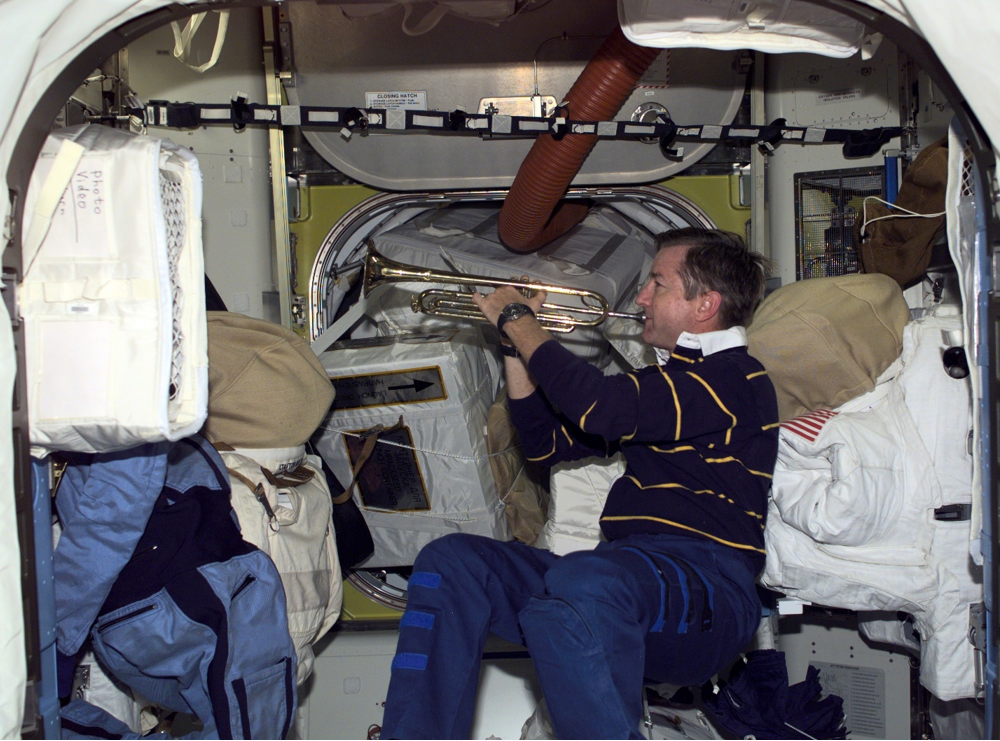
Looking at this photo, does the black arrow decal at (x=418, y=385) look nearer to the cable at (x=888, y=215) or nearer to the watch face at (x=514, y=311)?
the watch face at (x=514, y=311)

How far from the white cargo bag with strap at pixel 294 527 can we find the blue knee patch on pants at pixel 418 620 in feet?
1.62

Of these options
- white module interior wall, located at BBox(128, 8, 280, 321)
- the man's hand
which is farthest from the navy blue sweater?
white module interior wall, located at BBox(128, 8, 280, 321)

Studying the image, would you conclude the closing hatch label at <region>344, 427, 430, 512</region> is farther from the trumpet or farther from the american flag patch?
the american flag patch

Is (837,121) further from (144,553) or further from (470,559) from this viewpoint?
(144,553)

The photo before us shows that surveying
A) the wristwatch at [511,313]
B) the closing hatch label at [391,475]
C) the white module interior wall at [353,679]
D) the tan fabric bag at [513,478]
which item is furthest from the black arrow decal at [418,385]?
the white module interior wall at [353,679]

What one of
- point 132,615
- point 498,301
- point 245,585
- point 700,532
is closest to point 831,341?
point 700,532

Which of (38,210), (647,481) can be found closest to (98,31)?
(38,210)

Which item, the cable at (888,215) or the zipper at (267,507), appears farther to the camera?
the cable at (888,215)

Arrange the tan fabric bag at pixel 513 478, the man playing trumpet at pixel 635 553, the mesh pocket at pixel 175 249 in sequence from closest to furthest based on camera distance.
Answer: the mesh pocket at pixel 175 249, the man playing trumpet at pixel 635 553, the tan fabric bag at pixel 513 478

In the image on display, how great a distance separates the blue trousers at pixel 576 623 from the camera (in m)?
1.89

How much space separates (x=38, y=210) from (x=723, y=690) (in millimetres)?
2927

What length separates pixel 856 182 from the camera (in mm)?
3301

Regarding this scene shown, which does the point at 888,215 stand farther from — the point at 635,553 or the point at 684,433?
the point at 635,553

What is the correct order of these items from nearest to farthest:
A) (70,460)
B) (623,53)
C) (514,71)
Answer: (70,460)
(623,53)
(514,71)
